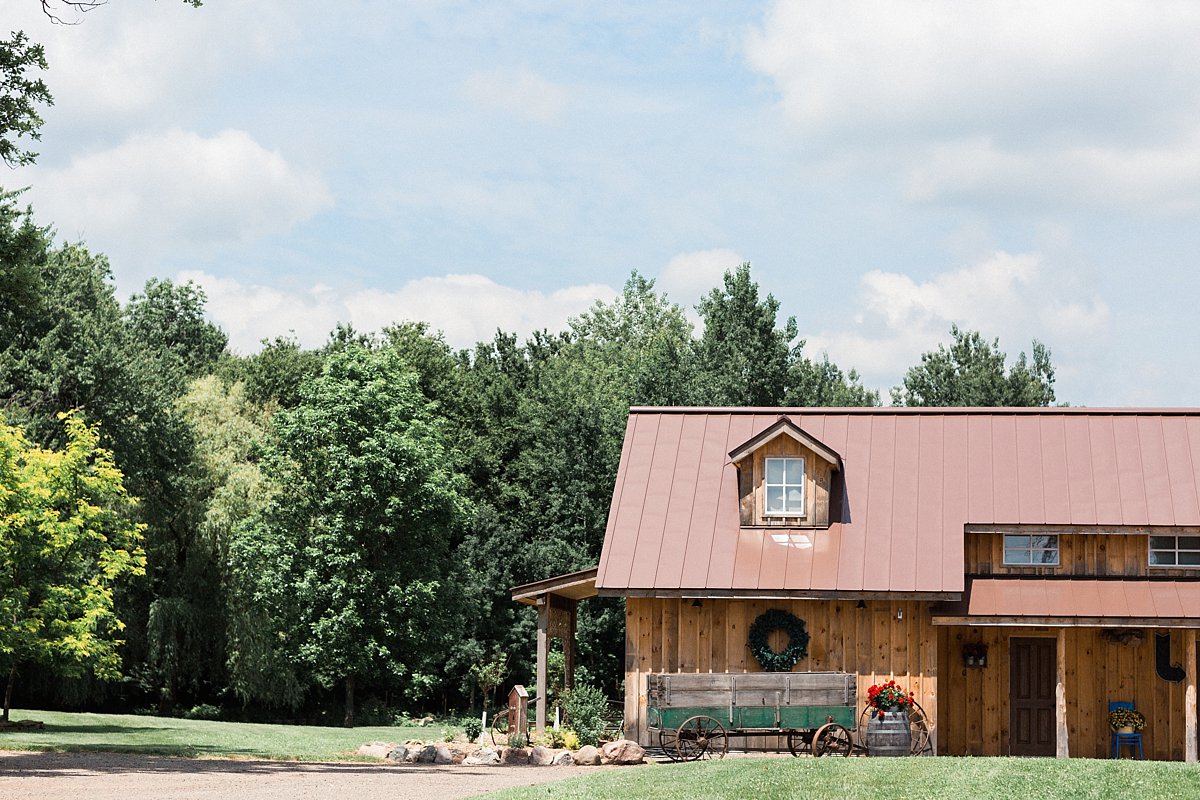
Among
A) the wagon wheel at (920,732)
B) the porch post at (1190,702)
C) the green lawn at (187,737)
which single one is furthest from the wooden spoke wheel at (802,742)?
the green lawn at (187,737)

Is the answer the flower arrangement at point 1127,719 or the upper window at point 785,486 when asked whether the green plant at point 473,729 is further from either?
the flower arrangement at point 1127,719

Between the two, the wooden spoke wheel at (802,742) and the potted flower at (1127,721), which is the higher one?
the potted flower at (1127,721)

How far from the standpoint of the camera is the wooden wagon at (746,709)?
23312 millimetres

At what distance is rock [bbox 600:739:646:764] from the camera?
22.7 m

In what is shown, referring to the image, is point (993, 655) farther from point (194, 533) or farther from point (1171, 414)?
point (194, 533)

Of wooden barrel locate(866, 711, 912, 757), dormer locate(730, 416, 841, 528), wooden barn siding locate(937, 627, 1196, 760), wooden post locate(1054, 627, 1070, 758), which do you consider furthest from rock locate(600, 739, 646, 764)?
wooden post locate(1054, 627, 1070, 758)

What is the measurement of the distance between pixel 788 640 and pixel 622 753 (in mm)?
4180

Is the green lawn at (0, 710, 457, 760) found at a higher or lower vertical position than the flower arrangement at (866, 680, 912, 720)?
lower

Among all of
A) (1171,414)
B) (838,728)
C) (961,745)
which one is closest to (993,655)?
(961,745)

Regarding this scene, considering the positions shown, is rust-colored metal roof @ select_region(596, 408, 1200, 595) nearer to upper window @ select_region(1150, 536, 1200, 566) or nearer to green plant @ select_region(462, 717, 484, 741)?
upper window @ select_region(1150, 536, 1200, 566)

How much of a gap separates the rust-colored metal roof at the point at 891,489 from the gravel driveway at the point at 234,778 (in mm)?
5840

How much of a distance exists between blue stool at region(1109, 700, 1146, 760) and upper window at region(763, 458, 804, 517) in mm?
6709

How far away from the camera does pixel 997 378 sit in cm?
5106

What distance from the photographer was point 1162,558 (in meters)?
26.1
